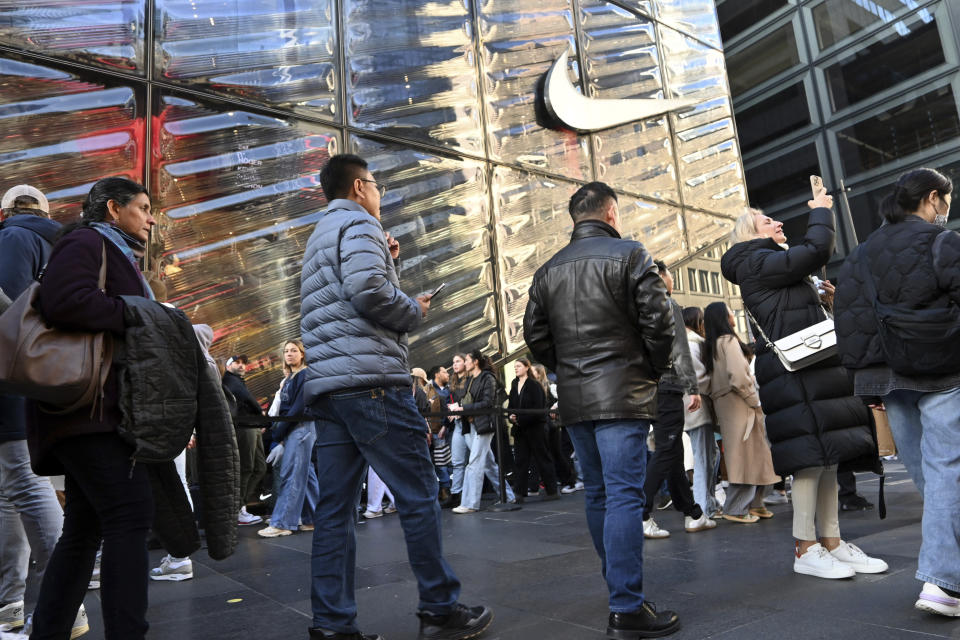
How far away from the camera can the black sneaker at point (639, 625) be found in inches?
111

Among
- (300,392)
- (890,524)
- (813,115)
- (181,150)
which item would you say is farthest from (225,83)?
(813,115)

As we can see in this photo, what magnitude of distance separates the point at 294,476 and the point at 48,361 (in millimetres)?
4839

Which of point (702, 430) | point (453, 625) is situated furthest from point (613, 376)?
point (702, 430)

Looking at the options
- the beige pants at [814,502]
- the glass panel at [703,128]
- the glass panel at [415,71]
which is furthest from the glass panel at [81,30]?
the glass panel at [703,128]

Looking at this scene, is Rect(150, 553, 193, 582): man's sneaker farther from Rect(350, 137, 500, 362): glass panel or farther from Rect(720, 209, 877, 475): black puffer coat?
Rect(350, 137, 500, 362): glass panel

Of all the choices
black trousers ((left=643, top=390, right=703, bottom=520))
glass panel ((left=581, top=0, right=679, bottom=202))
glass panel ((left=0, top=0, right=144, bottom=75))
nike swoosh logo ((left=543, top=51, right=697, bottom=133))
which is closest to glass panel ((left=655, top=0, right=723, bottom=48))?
glass panel ((left=581, top=0, right=679, bottom=202))

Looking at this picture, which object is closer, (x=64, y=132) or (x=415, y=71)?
(x=64, y=132)

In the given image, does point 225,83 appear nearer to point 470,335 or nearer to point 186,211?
point 186,211

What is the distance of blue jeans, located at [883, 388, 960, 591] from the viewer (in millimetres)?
2883

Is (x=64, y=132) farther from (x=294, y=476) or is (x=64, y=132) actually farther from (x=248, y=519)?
(x=248, y=519)

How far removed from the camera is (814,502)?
3785 millimetres

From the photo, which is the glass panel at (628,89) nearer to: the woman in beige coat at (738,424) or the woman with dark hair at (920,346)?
the woman in beige coat at (738,424)

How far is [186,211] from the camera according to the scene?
787 cm

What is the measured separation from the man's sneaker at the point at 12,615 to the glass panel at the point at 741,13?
94.2 feet
